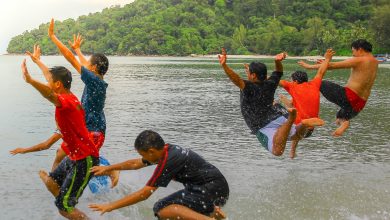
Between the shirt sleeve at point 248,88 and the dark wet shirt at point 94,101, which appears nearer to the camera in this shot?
the dark wet shirt at point 94,101

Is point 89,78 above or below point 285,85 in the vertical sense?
above

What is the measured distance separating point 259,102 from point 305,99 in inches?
51.0

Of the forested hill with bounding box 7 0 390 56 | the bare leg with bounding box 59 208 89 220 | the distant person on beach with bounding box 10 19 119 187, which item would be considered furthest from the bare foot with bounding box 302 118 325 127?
the forested hill with bounding box 7 0 390 56

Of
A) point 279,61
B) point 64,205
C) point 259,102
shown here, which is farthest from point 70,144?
point 279,61

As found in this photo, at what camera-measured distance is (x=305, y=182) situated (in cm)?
850

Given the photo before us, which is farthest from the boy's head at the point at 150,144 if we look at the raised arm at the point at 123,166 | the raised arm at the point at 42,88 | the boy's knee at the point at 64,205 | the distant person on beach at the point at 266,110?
the distant person on beach at the point at 266,110

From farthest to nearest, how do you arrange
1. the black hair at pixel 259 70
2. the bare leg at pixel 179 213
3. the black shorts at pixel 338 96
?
1. the black shorts at pixel 338 96
2. the black hair at pixel 259 70
3. the bare leg at pixel 179 213

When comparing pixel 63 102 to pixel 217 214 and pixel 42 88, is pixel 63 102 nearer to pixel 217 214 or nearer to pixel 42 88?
pixel 42 88

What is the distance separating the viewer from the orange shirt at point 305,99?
318 inches

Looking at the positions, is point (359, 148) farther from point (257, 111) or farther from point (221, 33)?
point (221, 33)

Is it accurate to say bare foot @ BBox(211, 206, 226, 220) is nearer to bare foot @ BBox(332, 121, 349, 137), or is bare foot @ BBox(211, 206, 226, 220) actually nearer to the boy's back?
the boy's back

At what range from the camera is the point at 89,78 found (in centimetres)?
624

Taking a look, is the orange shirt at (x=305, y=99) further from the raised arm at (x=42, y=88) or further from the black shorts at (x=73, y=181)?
the raised arm at (x=42, y=88)

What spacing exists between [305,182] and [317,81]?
1750 millimetres
